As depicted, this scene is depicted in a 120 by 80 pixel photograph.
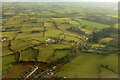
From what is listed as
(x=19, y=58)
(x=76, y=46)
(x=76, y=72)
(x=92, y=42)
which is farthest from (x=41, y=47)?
(x=92, y=42)

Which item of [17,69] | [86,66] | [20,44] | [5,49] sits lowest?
[17,69]

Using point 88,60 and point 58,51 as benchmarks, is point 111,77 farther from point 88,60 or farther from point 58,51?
point 58,51

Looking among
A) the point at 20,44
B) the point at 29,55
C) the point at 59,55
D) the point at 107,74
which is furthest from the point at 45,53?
the point at 107,74

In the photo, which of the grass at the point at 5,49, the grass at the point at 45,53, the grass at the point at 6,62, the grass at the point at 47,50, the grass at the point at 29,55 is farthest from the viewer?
the grass at the point at 5,49

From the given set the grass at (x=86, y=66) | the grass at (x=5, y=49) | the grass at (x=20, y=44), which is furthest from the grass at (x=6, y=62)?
the grass at (x=86, y=66)

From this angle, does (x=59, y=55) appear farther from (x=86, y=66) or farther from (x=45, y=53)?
(x=86, y=66)

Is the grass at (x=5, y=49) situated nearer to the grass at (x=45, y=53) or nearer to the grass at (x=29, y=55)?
the grass at (x=29, y=55)
